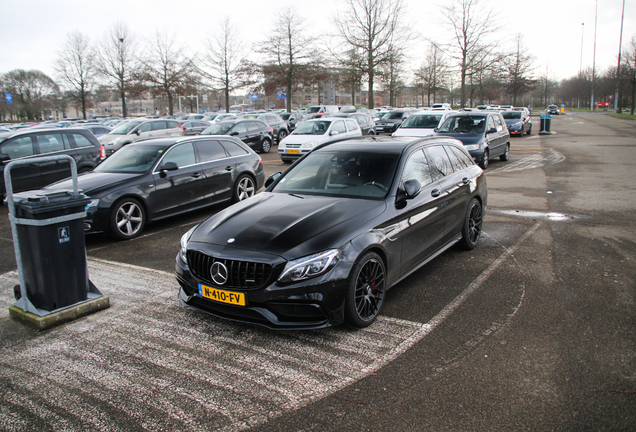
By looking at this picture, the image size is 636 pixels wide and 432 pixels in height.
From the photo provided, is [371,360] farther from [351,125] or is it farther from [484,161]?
[351,125]

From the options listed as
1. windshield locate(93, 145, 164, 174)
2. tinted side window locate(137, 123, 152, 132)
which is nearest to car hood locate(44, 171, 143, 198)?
windshield locate(93, 145, 164, 174)

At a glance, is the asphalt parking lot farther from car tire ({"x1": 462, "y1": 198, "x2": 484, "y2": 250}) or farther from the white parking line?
car tire ({"x1": 462, "y1": 198, "x2": 484, "y2": 250})

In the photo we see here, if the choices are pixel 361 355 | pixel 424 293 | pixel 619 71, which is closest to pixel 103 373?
pixel 361 355

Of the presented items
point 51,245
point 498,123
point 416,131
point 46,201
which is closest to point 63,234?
point 51,245

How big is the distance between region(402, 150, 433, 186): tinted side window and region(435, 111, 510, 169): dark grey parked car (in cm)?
966

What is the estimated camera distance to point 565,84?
107625 millimetres

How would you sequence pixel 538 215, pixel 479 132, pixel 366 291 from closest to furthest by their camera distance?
pixel 366 291, pixel 538 215, pixel 479 132

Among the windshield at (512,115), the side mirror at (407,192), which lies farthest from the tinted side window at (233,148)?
the windshield at (512,115)

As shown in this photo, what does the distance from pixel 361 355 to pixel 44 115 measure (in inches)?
2940

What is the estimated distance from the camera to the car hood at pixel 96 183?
720 cm

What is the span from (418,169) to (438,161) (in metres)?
0.65

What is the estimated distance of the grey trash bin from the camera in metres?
4.12

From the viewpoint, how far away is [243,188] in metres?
9.86

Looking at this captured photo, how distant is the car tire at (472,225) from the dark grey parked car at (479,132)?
8324mm
